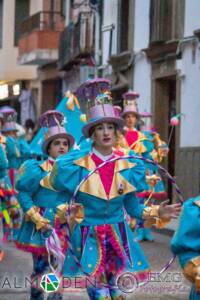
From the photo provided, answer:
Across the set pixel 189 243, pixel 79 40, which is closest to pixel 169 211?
pixel 189 243

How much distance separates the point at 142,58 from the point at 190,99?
3.21 meters

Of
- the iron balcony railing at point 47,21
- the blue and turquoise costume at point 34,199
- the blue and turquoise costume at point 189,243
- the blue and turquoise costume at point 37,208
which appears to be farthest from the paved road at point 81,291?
the iron balcony railing at point 47,21

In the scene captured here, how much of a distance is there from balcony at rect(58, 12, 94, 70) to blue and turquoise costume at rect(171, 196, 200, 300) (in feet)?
72.0

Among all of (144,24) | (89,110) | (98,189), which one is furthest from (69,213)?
(144,24)

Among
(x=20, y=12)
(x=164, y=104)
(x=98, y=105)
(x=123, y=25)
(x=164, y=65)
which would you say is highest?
(x=20, y=12)

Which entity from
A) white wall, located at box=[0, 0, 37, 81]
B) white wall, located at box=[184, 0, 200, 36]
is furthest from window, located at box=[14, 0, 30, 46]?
white wall, located at box=[184, 0, 200, 36]

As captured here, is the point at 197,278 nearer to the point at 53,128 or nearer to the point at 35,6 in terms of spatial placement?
the point at 53,128

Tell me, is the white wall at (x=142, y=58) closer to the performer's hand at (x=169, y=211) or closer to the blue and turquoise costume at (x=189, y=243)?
the performer's hand at (x=169, y=211)

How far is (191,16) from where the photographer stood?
18.9 m

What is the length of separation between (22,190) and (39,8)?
26175mm

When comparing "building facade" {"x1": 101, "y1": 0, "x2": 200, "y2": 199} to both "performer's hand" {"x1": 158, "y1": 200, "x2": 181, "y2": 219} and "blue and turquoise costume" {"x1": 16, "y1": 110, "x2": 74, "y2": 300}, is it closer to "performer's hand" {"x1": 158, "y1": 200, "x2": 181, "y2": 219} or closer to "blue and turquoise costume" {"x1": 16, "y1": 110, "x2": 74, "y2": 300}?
"blue and turquoise costume" {"x1": 16, "y1": 110, "x2": 74, "y2": 300}

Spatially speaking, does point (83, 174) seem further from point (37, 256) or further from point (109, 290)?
point (37, 256)

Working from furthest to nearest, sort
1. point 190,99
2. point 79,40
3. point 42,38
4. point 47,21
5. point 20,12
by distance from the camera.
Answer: point 20,12 < point 47,21 < point 42,38 < point 79,40 < point 190,99

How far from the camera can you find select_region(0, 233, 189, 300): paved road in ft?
31.1
